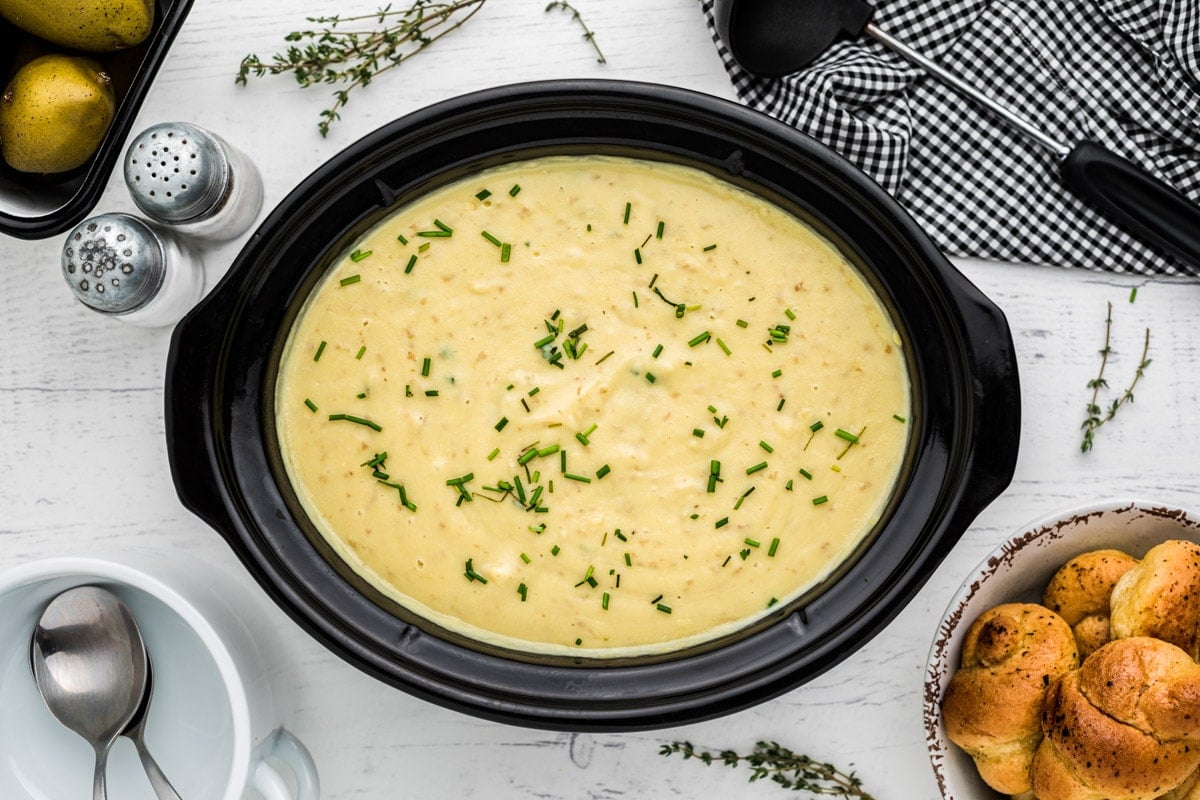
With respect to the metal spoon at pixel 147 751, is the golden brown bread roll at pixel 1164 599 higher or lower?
higher

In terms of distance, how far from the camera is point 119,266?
1.83m

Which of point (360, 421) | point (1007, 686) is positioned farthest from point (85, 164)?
point (1007, 686)

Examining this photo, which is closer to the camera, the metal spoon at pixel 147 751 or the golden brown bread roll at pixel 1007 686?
the golden brown bread roll at pixel 1007 686

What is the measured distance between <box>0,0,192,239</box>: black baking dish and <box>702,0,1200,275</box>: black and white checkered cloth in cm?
107

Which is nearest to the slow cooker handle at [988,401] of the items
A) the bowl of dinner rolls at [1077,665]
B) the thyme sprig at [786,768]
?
the bowl of dinner rolls at [1077,665]

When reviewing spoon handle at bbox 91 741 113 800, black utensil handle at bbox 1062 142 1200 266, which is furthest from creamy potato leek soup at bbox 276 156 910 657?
spoon handle at bbox 91 741 113 800

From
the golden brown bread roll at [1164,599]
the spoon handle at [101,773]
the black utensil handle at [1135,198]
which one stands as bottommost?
the spoon handle at [101,773]

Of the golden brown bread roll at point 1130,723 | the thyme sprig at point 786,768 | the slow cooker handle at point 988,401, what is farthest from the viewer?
the thyme sprig at point 786,768

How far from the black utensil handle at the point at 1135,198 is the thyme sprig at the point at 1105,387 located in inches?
6.5

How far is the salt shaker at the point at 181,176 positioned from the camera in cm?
182

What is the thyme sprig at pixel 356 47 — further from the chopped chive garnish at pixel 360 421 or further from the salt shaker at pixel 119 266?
the chopped chive garnish at pixel 360 421

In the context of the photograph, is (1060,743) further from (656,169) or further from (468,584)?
(656,169)

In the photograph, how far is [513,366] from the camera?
1946 millimetres

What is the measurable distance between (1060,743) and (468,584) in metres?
1.10
